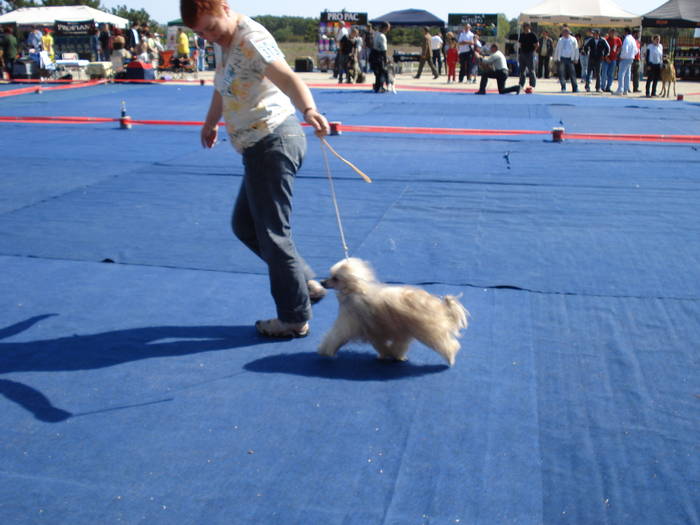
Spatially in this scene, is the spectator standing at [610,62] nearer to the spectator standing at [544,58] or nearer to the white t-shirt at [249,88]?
the spectator standing at [544,58]

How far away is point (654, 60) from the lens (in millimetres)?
17750

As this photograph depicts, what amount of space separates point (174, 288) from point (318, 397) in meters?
1.71

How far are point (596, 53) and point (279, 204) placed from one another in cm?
1982

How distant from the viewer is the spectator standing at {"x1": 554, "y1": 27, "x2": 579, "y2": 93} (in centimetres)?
1904

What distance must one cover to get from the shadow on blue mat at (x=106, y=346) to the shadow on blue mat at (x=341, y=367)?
27cm

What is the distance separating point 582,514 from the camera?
2260 mm

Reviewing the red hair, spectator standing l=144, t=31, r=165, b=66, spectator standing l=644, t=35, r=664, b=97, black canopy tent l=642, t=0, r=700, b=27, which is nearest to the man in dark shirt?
spectator standing l=644, t=35, r=664, b=97

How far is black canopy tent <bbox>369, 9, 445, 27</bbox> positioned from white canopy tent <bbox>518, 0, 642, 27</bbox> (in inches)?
202

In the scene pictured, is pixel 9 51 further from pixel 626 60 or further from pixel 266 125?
pixel 266 125

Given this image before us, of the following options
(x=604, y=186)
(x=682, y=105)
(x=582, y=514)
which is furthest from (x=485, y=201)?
(x=682, y=105)

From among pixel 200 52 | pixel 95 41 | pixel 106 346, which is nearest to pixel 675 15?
pixel 200 52

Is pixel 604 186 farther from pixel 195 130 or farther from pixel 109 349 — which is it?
pixel 195 130

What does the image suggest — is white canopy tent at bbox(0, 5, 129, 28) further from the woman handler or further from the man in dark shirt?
the woman handler

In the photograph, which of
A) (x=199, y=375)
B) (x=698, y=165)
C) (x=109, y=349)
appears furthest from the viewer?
(x=698, y=165)
